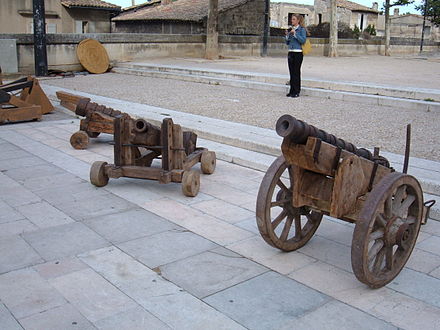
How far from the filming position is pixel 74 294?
10.4 ft

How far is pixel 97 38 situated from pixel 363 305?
16.3 metres

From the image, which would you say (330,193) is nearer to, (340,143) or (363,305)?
(340,143)

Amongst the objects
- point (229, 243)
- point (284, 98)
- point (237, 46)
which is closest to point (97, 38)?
point (237, 46)

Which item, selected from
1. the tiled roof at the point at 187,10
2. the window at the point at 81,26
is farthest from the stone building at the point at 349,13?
the window at the point at 81,26

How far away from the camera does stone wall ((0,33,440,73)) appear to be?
16.0 m

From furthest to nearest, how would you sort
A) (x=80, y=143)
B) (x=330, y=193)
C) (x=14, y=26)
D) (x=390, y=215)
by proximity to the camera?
(x=14, y=26)
(x=80, y=143)
(x=330, y=193)
(x=390, y=215)

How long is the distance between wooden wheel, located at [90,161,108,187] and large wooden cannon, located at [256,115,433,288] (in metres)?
2.18

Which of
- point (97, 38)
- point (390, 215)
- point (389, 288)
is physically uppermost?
point (97, 38)

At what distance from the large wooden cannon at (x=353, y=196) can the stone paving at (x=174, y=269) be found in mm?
200

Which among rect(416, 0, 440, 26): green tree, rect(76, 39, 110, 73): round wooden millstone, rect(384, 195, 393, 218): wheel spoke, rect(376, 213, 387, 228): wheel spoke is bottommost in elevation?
rect(376, 213, 387, 228): wheel spoke

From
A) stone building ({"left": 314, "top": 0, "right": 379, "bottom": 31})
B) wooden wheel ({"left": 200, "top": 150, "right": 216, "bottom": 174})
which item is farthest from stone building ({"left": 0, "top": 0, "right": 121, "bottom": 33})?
wooden wheel ({"left": 200, "top": 150, "right": 216, "bottom": 174})

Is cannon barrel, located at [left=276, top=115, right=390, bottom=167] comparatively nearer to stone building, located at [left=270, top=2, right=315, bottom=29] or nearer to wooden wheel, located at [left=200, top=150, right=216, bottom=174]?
wooden wheel, located at [left=200, top=150, right=216, bottom=174]

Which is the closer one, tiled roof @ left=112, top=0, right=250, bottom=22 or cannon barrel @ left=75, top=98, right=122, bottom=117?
cannon barrel @ left=75, top=98, right=122, bottom=117

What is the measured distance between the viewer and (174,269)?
3559mm
